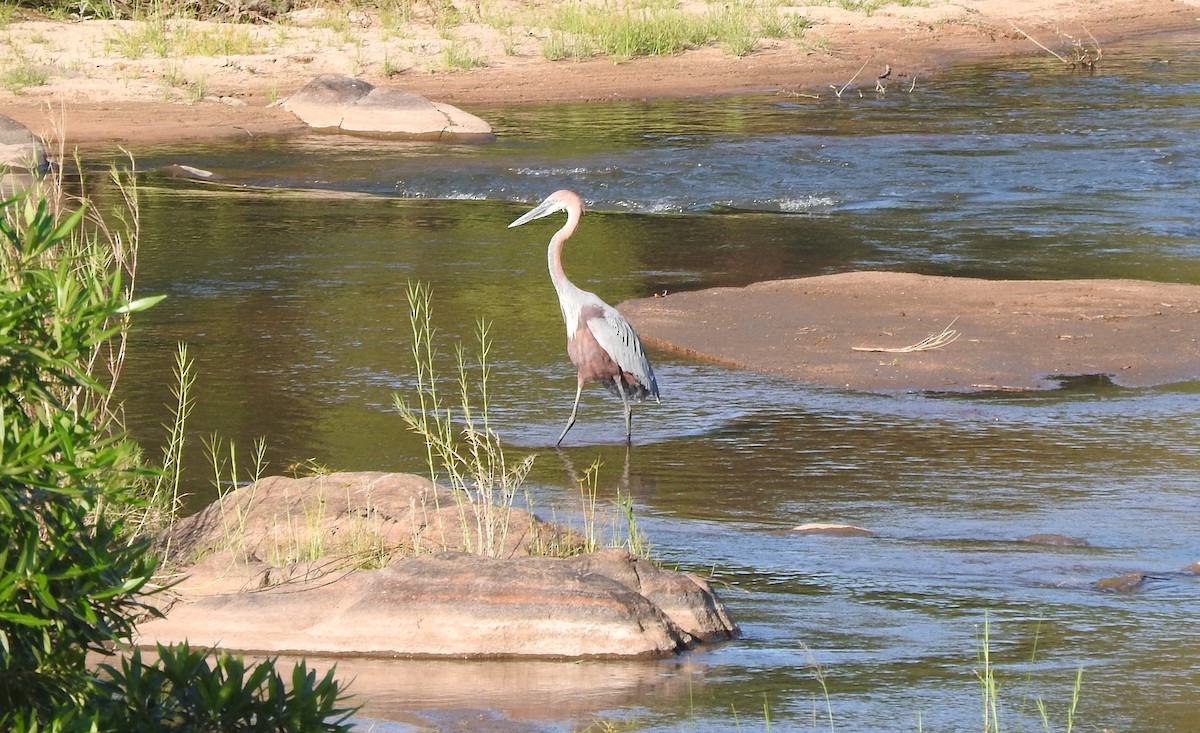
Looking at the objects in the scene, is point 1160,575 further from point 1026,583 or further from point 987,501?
point 987,501

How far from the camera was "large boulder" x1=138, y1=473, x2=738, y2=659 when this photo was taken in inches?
214

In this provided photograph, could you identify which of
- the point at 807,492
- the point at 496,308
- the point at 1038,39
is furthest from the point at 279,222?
the point at 1038,39

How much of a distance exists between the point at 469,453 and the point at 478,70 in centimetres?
1830

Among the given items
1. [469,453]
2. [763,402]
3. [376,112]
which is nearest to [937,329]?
[763,402]

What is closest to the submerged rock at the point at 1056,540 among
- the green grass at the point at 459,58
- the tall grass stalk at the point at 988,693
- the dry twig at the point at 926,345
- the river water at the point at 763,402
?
the river water at the point at 763,402

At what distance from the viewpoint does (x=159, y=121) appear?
855 inches

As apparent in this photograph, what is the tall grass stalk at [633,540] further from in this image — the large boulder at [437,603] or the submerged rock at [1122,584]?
the submerged rock at [1122,584]

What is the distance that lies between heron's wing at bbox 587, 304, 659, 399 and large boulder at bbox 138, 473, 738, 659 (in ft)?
9.14

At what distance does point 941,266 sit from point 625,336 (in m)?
5.74

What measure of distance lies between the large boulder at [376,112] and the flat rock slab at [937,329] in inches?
366

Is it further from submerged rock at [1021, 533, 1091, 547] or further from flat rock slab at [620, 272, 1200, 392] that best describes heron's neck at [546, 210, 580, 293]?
submerged rock at [1021, 533, 1091, 547]

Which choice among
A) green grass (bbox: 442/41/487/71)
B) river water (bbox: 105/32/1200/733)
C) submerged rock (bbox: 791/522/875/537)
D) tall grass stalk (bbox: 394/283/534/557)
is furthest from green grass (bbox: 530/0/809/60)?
submerged rock (bbox: 791/522/875/537)

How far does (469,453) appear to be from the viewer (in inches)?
329

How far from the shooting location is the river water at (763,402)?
5.29m
